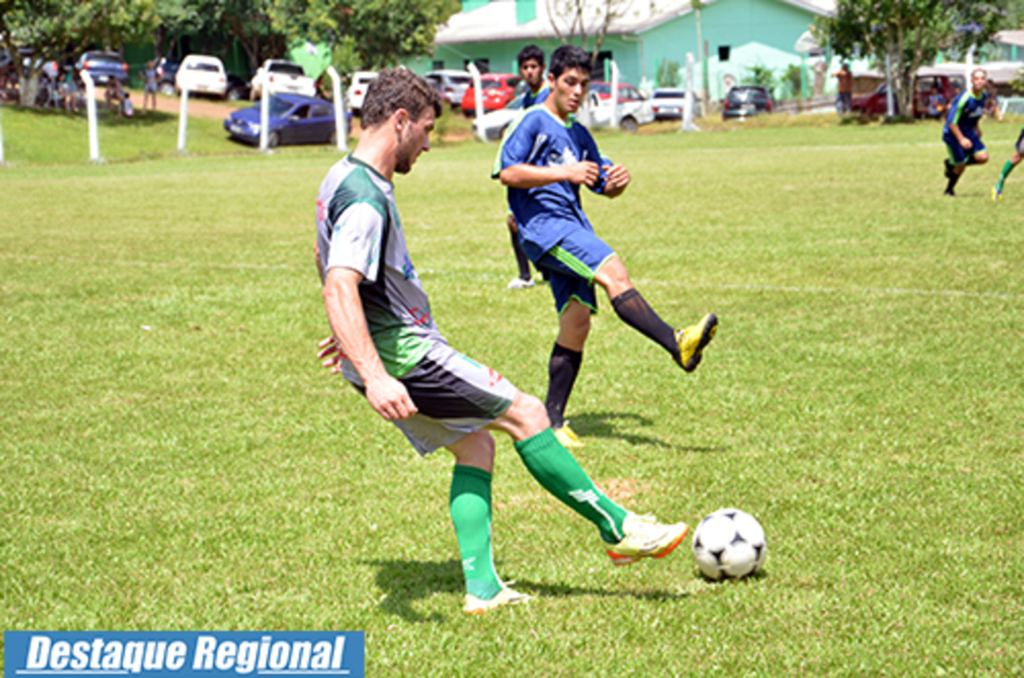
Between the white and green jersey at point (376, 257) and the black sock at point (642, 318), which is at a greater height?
the white and green jersey at point (376, 257)

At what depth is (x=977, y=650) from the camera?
3.69 metres

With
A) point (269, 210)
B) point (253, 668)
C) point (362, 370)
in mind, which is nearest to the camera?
point (362, 370)

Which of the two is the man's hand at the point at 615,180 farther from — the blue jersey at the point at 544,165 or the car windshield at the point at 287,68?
the car windshield at the point at 287,68

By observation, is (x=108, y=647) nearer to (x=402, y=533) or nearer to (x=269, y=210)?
(x=402, y=533)

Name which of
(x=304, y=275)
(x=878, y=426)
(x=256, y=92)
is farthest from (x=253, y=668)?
(x=256, y=92)

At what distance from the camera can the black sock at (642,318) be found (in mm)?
6043

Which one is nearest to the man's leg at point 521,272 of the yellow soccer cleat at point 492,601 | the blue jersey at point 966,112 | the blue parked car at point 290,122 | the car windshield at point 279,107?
the yellow soccer cleat at point 492,601

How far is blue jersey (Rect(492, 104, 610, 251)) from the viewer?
6270mm

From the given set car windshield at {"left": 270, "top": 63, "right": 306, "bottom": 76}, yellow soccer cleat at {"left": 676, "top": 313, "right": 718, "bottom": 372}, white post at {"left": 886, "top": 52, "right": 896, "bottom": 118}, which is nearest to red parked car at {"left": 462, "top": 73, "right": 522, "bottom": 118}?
car windshield at {"left": 270, "top": 63, "right": 306, "bottom": 76}

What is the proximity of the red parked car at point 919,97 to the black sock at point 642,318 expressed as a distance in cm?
3918

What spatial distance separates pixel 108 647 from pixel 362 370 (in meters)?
1.46

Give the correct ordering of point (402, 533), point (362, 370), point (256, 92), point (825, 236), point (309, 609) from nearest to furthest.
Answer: point (362, 370)
point (309, 609)
point (402, 533)
point (825, 236)
point (256, 92)

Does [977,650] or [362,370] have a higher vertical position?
[362,370]

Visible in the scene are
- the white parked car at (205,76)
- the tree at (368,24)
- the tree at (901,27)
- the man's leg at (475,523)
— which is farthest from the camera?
the tree at (368,24)
